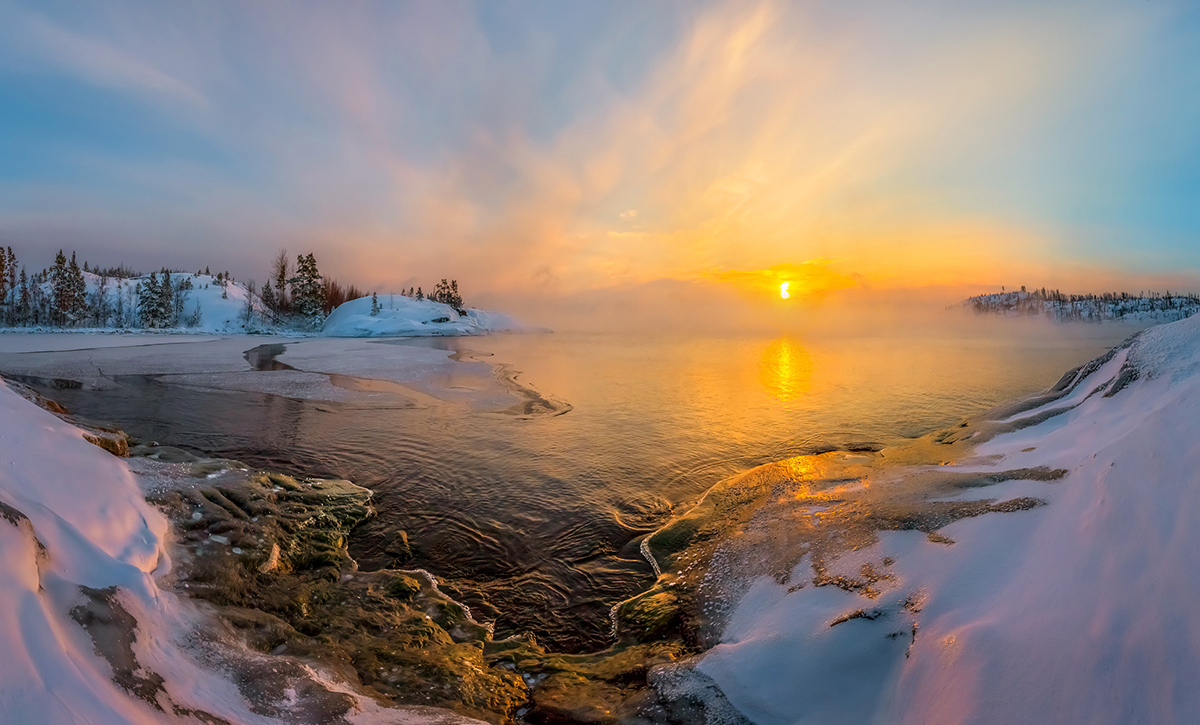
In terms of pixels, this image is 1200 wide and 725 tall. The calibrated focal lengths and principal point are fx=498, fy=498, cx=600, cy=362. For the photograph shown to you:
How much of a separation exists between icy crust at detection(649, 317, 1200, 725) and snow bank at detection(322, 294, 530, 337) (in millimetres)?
64205

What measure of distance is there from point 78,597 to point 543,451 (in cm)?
814

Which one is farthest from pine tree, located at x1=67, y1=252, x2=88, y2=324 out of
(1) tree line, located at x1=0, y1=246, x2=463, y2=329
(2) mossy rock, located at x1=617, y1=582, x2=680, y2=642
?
(2) mossy rock, located at x1=617, y1=582, x2=680, y2=642

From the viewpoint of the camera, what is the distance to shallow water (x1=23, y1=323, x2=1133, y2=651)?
629 centimetres

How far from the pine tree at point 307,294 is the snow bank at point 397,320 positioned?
179 cm

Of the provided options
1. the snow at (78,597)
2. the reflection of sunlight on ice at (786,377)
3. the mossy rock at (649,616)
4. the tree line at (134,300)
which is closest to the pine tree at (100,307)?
the tree line at (134,300)

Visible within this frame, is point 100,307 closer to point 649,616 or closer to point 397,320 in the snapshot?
point 397,320

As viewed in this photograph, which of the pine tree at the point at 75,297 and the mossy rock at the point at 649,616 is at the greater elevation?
the pine tree at the point at 75,297

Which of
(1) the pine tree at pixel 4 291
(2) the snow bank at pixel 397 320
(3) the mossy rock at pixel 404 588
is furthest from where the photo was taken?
(2) the snow bank at pixel 397 320

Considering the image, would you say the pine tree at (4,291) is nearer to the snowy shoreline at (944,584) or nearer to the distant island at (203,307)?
the distant island at (203,307)

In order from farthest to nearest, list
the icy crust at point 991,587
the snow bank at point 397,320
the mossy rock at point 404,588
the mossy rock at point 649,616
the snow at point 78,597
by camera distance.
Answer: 1. the snow bank at point 397,320
2. the mossy rock at point 404,588
3. the mossy rock at point 649,616
4. the icy crust at point 991,587
5. the snow at point 78,597

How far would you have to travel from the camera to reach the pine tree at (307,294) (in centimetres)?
6894

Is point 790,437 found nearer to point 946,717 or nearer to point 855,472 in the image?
point 855,472

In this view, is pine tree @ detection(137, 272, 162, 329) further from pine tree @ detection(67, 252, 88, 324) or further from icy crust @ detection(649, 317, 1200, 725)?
icy crust @ detection(649, 317, 1200, 725)

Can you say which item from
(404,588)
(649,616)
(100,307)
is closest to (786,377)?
(649,616)
